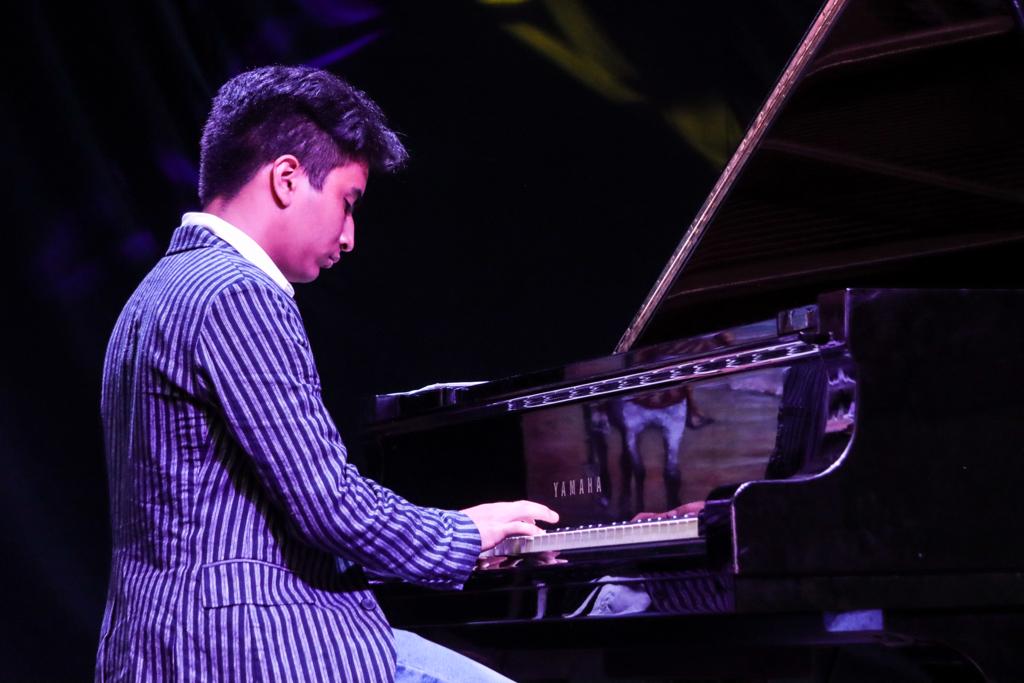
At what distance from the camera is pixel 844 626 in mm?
1821

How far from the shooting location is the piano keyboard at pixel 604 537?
191 cm

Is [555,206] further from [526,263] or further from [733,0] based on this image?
[733,0]

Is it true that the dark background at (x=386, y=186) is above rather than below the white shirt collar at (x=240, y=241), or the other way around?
above

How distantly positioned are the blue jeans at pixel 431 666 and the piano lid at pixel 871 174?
1116 millimetres

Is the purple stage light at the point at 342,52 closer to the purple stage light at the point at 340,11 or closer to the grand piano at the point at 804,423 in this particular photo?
the purple stage light at the point at 340,11

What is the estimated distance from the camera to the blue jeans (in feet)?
6.10

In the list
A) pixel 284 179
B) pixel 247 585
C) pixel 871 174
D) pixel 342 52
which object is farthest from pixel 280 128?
pixel 342 52

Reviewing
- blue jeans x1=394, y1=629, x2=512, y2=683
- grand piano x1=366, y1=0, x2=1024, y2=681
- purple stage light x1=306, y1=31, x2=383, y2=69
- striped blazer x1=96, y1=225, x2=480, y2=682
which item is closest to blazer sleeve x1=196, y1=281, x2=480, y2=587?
striped blazer x1=96, y1=225, x2=480, y2=682

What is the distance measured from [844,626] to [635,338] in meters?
1.15

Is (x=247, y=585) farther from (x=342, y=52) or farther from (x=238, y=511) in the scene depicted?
(x=342, y=52)

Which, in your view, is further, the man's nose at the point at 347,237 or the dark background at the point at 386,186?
the dark background at the point at 386,186

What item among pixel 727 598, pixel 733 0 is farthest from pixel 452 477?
pixel 733 0

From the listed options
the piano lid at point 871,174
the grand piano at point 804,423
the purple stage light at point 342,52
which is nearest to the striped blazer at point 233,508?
the grand piano at point 804,423

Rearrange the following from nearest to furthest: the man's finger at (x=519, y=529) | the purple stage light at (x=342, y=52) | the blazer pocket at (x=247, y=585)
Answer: the blazer pocket at (x=247, y=585) < the man's finger at (x=519, y=529) < the purple stage light at (x=342, y=52)
